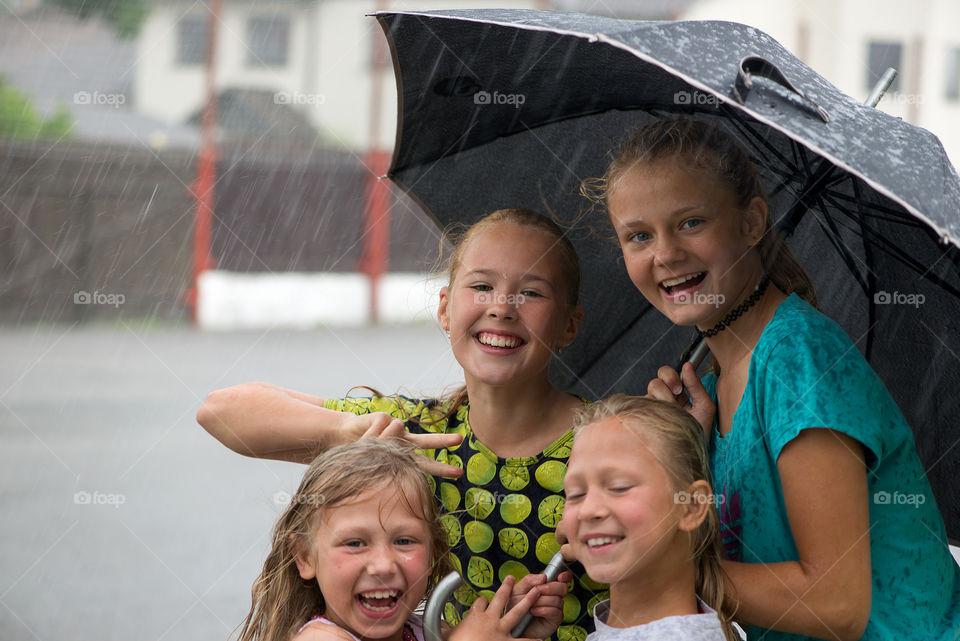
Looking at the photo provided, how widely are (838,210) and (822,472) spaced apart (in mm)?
637

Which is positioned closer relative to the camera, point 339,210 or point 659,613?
point 659,613

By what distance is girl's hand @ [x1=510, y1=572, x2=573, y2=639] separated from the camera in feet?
5.77

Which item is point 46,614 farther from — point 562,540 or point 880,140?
point 880,140

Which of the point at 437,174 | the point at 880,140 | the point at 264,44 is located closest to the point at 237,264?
the point at 264,44

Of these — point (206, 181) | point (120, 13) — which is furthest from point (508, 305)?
point (120, 13)

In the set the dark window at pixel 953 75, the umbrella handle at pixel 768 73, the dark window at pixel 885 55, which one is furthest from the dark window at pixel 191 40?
the umbrella handle at pixel 768 73

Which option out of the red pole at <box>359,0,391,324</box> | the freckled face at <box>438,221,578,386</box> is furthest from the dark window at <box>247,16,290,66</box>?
the freckled face at <box>438,221,578,386</box>

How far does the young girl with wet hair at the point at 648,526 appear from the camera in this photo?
1.63 meters

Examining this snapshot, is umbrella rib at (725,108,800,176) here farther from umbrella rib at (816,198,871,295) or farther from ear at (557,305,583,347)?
ear at (557,305,583,347)

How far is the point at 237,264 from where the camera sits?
16.3 metres

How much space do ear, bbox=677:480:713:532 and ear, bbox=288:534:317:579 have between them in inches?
23.8

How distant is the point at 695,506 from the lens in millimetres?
1676

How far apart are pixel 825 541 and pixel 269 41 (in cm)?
2125

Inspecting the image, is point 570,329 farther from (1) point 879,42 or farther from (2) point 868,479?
(1) point 879,42
